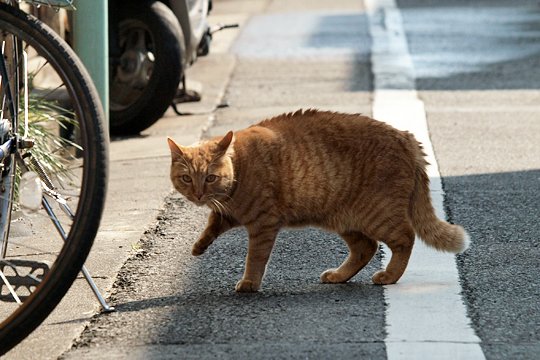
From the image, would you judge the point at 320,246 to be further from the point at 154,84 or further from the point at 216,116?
the point at 216,116

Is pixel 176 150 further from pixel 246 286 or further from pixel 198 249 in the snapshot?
pixel 246 286

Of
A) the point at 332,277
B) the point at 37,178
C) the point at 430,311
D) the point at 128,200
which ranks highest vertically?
the point at 37,178

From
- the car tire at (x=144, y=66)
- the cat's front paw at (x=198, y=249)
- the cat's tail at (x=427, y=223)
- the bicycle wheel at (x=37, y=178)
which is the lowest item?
the car tire at (x=144, y=66)

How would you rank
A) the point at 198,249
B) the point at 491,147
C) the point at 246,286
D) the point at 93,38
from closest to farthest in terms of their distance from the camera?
the point at 246,286, the point at 198,249, the point at 93,38, the point at 491,147

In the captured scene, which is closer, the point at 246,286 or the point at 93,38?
the point at 246,286

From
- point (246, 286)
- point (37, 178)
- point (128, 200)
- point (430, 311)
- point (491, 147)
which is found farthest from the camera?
point (491, 147)

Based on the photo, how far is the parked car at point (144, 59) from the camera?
29.8 feet

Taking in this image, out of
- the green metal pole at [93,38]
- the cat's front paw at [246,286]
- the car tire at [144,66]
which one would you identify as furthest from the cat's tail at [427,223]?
the car tire at [144,66]

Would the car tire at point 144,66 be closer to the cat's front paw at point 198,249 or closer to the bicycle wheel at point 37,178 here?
the cat's front paw at point 198,249

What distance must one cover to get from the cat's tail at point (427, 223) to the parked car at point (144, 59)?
391 cm

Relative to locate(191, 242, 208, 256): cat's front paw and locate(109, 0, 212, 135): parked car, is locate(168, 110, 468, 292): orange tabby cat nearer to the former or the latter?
locate(191, 242, 208, 256): cat's front paw

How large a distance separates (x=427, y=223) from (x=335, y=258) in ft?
1.89

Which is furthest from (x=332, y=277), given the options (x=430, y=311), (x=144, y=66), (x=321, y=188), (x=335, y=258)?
(x=144, y=66)

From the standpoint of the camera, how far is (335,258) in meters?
5.85
